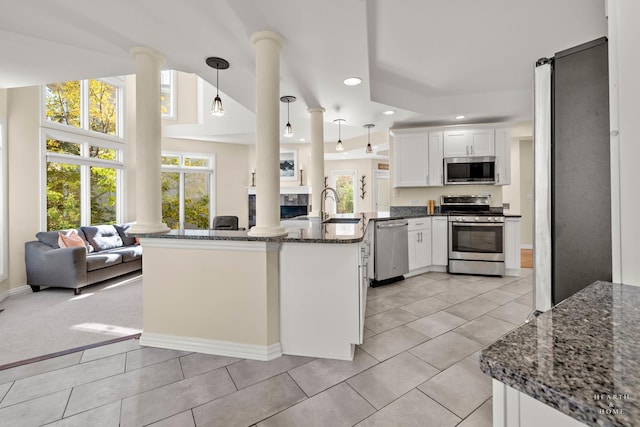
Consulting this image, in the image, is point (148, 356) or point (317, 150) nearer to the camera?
point (148, 356)

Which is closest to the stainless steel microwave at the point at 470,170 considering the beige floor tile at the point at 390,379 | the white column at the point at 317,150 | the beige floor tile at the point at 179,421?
the white column at the point at 317,150

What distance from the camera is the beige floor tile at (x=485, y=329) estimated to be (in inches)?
95.0

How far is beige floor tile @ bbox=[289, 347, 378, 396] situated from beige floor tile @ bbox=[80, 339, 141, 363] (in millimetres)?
1349

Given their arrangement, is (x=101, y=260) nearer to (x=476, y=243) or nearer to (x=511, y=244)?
(x=476, y=243)

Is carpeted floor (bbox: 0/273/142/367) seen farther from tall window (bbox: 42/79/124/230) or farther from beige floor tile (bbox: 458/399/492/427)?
beige floor tile (bbox: 458/399/492/427)

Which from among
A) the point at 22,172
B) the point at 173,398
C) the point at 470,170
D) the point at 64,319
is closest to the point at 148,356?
the point at 173,398

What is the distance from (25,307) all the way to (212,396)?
3.17 metres

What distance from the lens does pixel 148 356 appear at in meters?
2.17

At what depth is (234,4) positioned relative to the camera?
1865mm

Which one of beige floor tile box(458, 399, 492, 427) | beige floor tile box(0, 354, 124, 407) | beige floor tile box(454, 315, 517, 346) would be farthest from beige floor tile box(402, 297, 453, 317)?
beige floor tile box(0, 354, 124, 407)

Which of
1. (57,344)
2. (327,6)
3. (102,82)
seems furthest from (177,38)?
(102,82)

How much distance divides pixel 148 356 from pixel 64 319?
1530 millimetres

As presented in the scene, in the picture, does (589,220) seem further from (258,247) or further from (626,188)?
(258,247)

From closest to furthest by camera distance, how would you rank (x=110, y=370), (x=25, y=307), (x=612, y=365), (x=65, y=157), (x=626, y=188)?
(x=612, y=365) < (x=626, y=188) < (x=110, y=370) < (x=25, y=307) < (x=65, y=157)
